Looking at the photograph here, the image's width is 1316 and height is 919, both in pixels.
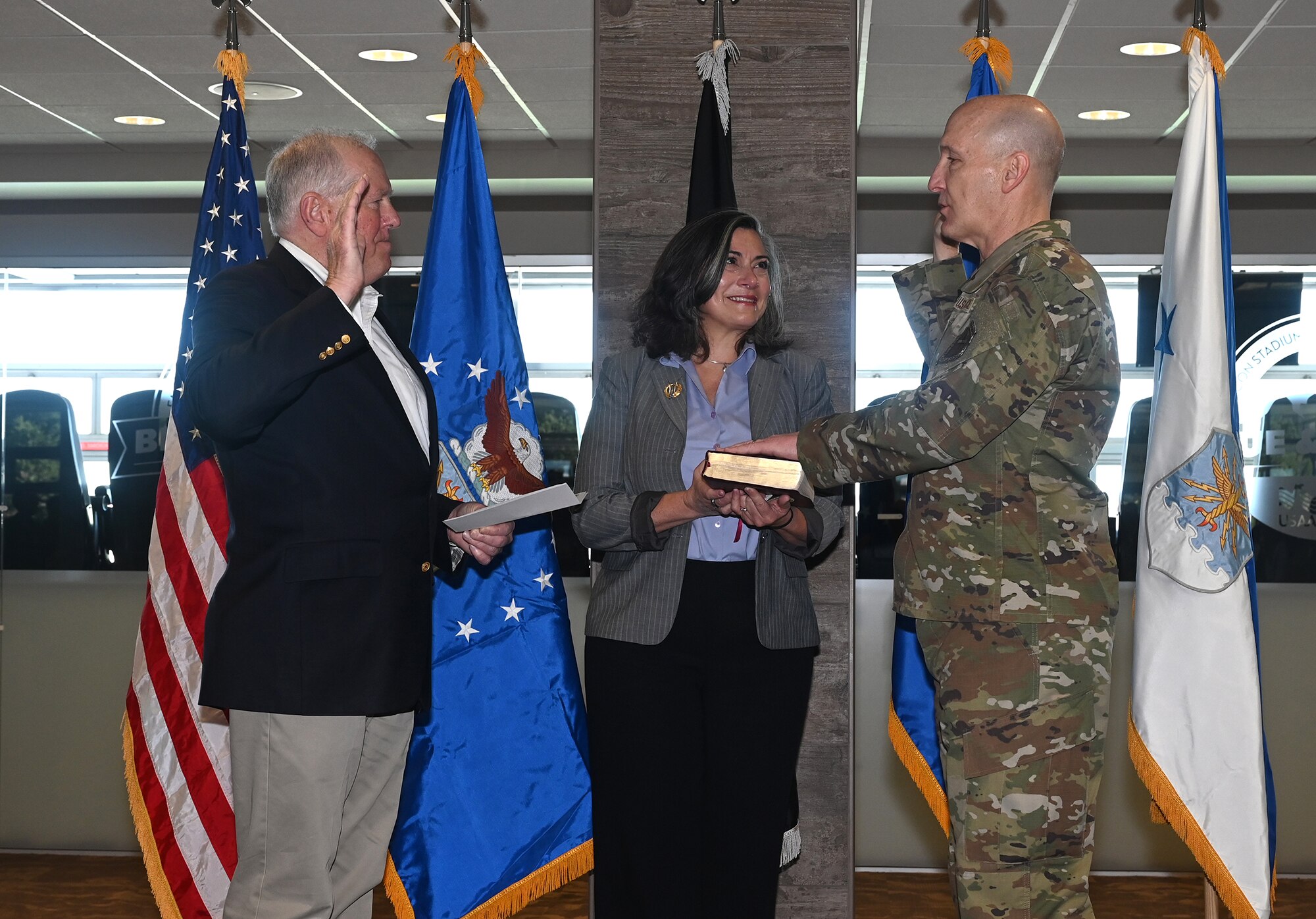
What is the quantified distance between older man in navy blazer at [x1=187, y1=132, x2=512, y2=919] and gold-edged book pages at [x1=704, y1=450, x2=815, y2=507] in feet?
1.66

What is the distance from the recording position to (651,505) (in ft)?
6.74

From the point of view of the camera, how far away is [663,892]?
2.06m

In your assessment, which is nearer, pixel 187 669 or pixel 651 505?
pixel 651 505

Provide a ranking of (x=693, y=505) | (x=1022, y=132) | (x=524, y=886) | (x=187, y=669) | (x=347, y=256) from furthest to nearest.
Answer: (x=187, y=669) < (x=524, y=886) < (x=693, y=505) < (x=1022, y=132) < (x=347, y=256)

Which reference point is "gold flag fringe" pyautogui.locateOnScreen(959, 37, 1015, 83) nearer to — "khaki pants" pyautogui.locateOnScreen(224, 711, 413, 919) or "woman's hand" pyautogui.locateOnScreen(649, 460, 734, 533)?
"woman's hand" pyautogui.locateOnScreen(649, 460, 734, 533)

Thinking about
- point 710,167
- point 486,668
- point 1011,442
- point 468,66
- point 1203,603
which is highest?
point 468,66

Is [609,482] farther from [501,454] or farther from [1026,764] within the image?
[1026,764]

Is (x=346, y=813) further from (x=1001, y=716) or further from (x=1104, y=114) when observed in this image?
(x=1104, y=114)

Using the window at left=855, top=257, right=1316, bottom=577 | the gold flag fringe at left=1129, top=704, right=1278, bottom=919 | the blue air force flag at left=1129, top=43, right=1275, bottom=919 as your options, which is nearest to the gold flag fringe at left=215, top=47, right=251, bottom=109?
the blue air force flag at left=1129, top=43, right=1275, bottom=919

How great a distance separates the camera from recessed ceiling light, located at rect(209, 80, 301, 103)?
4625 millimetres

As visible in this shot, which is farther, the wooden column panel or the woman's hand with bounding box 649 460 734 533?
the wooden column panel

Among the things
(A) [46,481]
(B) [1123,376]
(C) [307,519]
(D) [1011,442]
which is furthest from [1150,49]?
(A) [46,481]

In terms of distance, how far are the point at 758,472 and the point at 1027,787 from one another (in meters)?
0.62

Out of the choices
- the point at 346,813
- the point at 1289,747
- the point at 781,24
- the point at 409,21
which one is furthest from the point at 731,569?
the point at 1289,747
